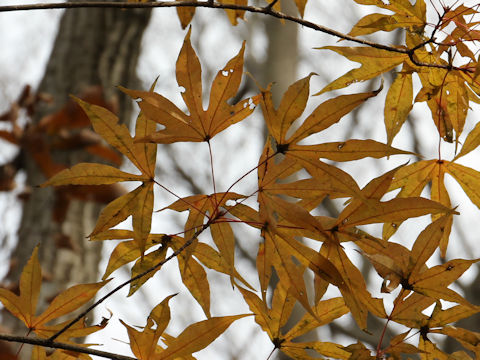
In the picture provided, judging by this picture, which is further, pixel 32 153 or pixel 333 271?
pixel 32 153

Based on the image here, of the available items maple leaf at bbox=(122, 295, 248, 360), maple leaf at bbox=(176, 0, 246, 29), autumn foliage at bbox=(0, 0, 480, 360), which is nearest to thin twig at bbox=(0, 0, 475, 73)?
autumn foliage at bbox=(0, 0, 480, 360)

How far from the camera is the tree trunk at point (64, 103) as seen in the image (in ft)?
4.85

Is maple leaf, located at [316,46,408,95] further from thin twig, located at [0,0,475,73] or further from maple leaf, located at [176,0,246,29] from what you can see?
maple leaf, located at [176,0,246,29]

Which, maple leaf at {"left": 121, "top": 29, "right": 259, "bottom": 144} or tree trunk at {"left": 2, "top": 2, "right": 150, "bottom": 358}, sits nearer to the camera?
maple leaf at {"left": 121, "top": 29, "right": 259, "bottom": 144}

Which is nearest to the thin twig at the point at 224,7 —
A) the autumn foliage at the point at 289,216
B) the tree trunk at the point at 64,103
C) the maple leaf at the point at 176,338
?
the autumn foliage at the point at 289,216

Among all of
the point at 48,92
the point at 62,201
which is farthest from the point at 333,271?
the point at 48,92

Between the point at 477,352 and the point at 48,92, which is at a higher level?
the point at 48,92

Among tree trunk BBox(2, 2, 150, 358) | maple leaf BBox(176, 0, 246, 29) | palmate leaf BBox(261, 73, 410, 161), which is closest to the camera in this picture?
palmate leaf BBox(261, 73, 410, 161)

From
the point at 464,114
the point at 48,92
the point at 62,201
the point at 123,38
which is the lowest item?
the point at 464,114

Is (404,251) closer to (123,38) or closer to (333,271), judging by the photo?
(333,271)

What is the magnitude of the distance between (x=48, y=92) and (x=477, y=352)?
1493 millimetres

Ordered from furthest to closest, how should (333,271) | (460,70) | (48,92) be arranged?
(48,92) < (460,70) < (333,271)

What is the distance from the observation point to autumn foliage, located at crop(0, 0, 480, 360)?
503mm

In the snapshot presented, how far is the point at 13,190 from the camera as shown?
1.58m
